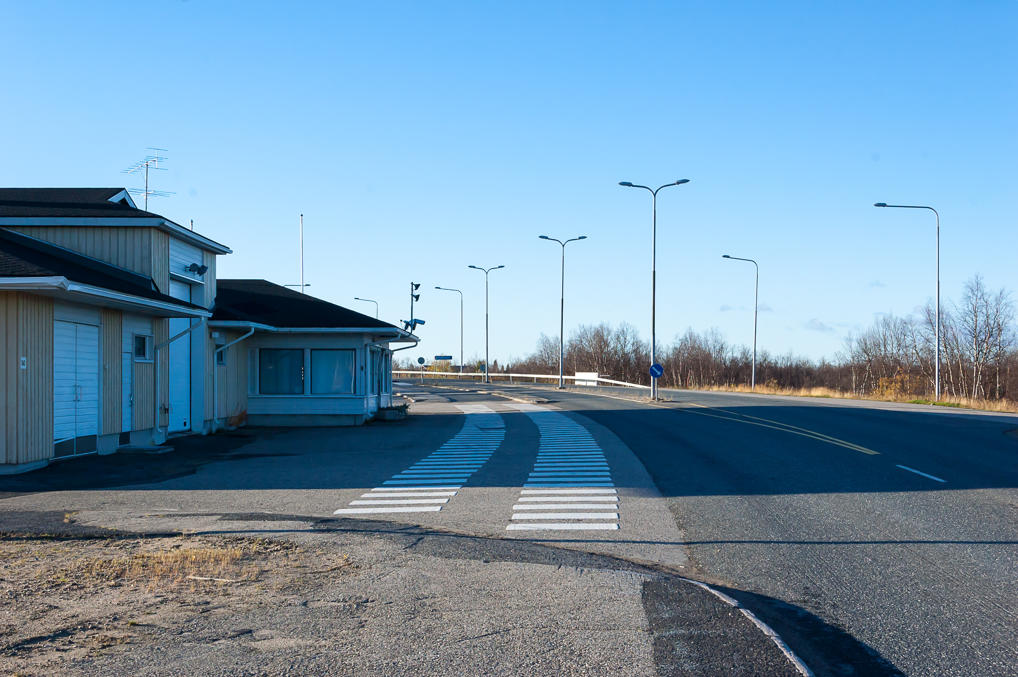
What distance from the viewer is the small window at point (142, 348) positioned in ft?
65.2

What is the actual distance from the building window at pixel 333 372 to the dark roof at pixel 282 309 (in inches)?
42.9

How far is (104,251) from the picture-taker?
20.6 metres

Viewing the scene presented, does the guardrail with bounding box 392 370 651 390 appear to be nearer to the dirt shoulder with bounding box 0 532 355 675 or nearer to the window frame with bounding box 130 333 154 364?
the window frame with bounding box 130 333 154 364

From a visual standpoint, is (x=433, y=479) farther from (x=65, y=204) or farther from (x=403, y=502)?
(x=65, y=204)

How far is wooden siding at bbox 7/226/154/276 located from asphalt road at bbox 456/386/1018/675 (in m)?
12.0

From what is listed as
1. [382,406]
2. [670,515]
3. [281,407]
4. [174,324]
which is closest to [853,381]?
[382,406]

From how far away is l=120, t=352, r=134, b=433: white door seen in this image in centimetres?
1895

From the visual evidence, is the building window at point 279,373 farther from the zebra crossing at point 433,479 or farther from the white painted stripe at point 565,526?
the white painted stripe at point 565,526

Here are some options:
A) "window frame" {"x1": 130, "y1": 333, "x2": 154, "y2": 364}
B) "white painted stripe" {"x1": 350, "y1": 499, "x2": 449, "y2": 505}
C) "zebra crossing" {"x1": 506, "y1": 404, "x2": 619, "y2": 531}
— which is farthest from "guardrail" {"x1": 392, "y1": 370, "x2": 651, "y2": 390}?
"white painted stripe" {"x1": 350, "y1": 499, "x2": 449, "y2": 505}

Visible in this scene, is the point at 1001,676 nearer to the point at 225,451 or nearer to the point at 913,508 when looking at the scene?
the point at 913,508

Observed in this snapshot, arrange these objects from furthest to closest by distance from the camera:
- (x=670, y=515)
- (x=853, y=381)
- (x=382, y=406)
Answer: (x=853, y=381) < (x=382, y=406) < (x=670, y=515)

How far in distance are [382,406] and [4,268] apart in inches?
750

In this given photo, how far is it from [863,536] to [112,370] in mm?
14986

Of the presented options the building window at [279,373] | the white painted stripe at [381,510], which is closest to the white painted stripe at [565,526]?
the white painted stripe at [381,510]
